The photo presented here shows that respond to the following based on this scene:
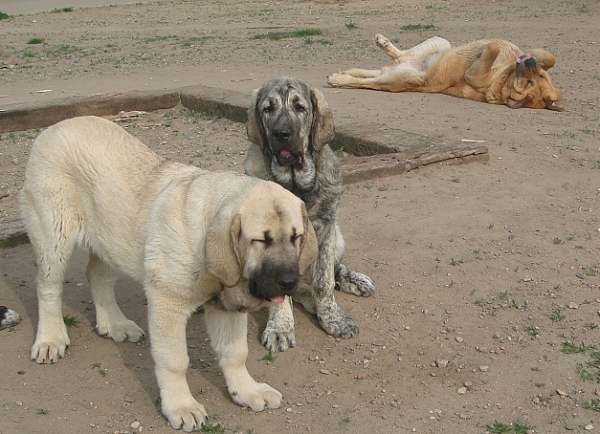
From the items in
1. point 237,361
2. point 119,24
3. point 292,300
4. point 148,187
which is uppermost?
point 148,187

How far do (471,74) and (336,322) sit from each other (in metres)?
7.03

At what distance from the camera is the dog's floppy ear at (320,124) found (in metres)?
5.27

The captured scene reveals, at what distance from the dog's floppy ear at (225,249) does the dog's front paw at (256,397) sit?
84 centimetres

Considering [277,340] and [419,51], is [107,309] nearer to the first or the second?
[277,340]

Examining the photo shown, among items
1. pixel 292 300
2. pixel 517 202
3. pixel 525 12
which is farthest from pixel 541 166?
pixel 525 12

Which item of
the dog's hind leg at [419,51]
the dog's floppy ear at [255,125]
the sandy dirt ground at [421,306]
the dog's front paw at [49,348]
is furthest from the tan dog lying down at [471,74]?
the dog's front paw at [49,348]

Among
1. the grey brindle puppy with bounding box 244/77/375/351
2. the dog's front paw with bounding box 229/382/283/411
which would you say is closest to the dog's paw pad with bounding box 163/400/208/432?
the dog's front paw with bounding box 229/382/283/411

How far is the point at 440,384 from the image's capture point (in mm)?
4281

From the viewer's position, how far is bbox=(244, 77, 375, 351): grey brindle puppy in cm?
510

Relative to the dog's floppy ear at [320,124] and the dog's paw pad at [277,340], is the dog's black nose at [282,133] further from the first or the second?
the dog's paw pad at [277,340]

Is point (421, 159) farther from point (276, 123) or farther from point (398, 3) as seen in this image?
point (398, 3)

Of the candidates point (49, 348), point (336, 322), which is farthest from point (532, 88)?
point (49, 348)

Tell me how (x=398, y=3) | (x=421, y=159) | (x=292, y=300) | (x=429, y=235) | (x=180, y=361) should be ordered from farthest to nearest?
(x=398, y=3)
(x=421, y=159)
(x=429, y=235)
(x=292, y=300)
(x=180, y=361)

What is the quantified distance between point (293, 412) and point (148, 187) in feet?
4.59
